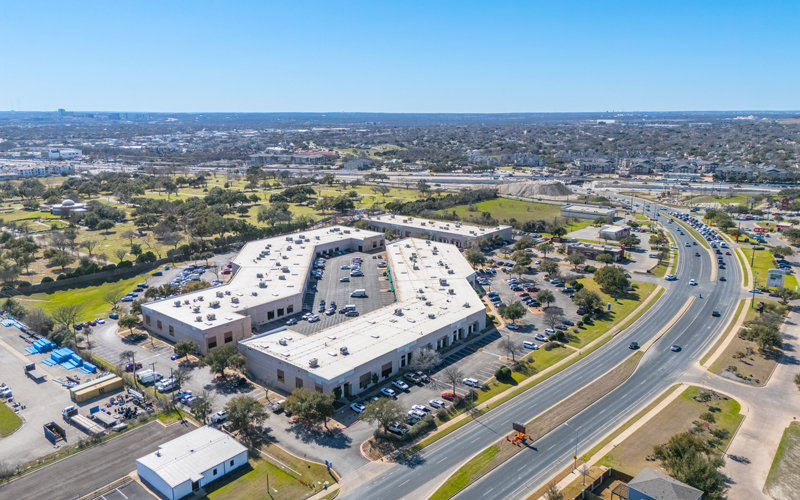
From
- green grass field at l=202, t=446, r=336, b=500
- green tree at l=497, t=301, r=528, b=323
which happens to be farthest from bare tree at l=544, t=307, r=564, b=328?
A: green grass field at l=202, t=446, r=336, b=500

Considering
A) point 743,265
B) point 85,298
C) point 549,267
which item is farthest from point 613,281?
point 85,298

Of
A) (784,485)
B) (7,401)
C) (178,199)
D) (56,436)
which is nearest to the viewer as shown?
(784,485)

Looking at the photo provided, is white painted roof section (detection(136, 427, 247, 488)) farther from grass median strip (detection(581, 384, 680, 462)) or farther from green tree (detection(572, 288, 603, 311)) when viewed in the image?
green tree (detection(572, 288, 603, 311))

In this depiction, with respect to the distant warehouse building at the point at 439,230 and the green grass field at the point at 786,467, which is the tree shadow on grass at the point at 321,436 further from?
the distant warehouse building at the point at 439,230

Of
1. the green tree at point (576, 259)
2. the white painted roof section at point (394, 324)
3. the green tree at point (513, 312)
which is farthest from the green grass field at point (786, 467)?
the green tree at point (576, 259)

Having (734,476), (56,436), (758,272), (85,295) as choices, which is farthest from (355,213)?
(734,476)

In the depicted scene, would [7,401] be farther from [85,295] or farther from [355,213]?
[355,213]
